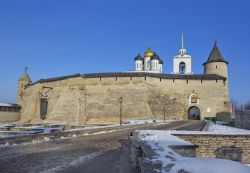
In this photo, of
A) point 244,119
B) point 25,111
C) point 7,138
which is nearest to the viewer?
point 7,138

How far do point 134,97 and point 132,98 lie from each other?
0.84 feet

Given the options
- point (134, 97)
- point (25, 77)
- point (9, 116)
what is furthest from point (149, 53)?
point (9, 116)

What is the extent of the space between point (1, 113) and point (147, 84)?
73.6ft

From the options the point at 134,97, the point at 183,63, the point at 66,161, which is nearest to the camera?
the point at 66,161

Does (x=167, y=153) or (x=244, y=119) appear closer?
(x=167, y=153)

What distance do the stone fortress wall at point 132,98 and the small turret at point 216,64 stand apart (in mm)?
2977

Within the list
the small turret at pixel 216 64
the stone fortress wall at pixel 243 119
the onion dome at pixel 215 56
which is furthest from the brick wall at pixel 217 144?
the onion dome at pixel 215 56

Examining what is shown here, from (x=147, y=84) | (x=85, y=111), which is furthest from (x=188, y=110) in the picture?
(x=85, y=111)

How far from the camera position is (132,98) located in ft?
113

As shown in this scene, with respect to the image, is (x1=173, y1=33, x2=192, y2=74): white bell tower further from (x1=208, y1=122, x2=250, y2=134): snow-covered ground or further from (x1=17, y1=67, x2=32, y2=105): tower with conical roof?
(x1=208, y1=122, x2=250, y2=134): snow-covered ground

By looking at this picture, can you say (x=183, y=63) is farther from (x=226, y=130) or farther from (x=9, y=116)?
(x=226, y=130)

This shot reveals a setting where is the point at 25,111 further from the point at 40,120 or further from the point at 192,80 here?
the point at 192,80

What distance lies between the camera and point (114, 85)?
3516 centimetres

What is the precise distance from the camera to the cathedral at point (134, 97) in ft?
113
